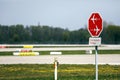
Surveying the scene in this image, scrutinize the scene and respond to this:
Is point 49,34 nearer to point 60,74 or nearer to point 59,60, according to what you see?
point 59,60

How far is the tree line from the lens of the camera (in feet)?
461

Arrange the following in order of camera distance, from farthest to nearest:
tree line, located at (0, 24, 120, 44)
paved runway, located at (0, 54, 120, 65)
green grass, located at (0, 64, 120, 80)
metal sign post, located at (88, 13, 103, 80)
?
tree line, located at (0, 24, 120, 44) < paved runway, located at (0, 54, 120, 65) < green grass, located at (0, 64, 120, 80) < metal sign post, located at (88, 13, 103, 80)

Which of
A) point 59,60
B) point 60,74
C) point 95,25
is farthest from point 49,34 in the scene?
point 95,25

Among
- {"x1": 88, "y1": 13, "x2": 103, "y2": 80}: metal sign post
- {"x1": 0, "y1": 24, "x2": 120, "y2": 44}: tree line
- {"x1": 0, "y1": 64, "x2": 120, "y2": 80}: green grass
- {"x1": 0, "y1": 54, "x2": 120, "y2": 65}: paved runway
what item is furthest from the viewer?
{"x1": 0, "y1": 24, "x2": 120, "y2": 44}: tree line

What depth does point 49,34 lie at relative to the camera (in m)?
161

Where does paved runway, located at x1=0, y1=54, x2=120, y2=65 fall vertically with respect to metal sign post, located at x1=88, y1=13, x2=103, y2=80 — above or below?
below

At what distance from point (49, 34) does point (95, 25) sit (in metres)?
147

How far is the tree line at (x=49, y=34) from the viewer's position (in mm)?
140375

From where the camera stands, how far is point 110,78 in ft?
67.4

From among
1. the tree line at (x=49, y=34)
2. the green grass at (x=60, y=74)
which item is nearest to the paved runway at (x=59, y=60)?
the green grass at (x=60, y=74)

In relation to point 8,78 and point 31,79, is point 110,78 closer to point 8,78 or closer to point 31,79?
point 31,79

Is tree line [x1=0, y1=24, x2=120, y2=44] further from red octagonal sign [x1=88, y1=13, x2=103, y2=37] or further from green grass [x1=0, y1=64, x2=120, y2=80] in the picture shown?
red octagonal sign [x1=88, y1=13, x2=103, y2=37]

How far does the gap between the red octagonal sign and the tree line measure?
11905cm

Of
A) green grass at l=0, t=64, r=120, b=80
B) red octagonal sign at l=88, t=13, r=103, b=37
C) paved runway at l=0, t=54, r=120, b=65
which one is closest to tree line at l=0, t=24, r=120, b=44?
paved runway at l=0, t=54, r=120, b=65
